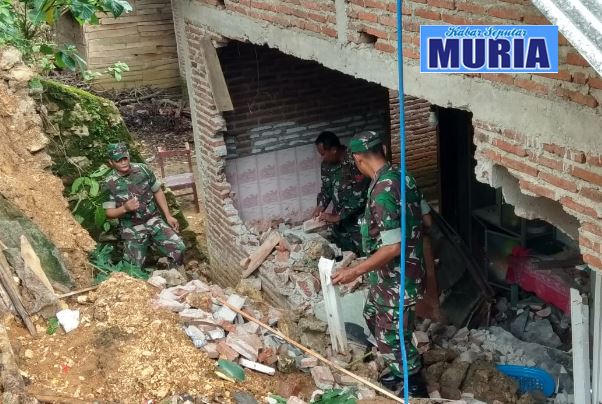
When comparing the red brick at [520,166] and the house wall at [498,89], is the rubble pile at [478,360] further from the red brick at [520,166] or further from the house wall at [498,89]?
the red brick at [520,166]

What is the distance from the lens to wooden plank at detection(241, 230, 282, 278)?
24.2 feet

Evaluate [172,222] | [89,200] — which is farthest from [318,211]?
[89,200]

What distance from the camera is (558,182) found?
3631 millimetres

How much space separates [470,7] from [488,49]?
28cm

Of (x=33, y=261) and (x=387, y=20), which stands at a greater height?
(x=387, y=20)

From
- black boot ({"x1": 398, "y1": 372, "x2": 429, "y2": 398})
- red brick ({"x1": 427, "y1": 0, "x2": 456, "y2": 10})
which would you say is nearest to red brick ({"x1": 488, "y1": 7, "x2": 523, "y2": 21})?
red brick ({"x1": 427, "y1": 0, "x2": 456, "y2": 10})

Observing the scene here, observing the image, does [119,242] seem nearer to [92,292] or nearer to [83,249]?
[83,249]

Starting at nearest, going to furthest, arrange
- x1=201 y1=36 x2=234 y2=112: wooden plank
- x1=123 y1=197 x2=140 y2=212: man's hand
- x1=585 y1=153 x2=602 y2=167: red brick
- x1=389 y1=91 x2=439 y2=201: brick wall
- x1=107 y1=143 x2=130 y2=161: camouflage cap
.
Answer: x1=585 y1=153 x2=602 y2=167: red brick
x1=201 y1=36 x2=234 y2=112: wooden plank
x1=107 y1=143 x2=130 y2=161: camouflage cap
x1=123 y1=197 x2=140 y2=212: man's hand
x1=389 y1=91 x2=439 y2=201: brick wall

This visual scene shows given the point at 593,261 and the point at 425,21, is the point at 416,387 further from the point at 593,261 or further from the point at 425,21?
the point at 425,21

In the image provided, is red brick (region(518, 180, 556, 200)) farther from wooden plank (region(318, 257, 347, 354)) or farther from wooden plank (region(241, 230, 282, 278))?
wooden plank (region(241, 230, 282, 278))

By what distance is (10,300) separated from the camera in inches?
193

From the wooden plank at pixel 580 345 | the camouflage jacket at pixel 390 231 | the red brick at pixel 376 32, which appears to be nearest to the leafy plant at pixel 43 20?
the red brick at pixel 376 32

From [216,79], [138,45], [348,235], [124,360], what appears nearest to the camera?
[124,360]

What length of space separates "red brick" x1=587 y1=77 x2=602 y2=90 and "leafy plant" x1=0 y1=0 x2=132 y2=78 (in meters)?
4.47
